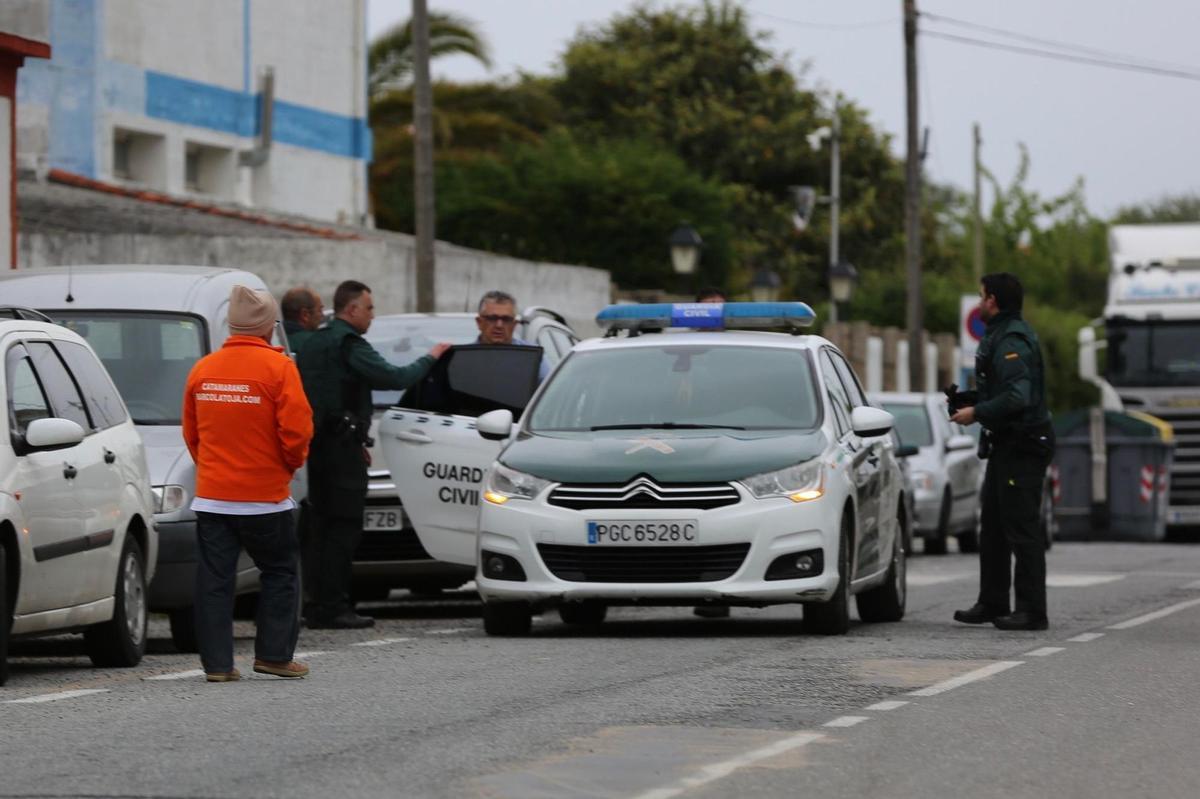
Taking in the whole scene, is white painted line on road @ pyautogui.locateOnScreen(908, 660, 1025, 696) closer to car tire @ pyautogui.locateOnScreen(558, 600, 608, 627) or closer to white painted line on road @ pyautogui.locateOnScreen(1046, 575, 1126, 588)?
car tire @ pyautogui.locateOnScreen(558, 600, 608, 627)

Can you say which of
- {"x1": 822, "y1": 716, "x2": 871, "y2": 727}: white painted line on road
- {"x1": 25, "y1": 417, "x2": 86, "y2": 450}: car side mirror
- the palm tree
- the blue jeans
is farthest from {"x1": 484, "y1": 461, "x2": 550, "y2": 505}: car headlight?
the palm tree

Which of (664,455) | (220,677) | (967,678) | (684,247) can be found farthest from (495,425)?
(684,247)

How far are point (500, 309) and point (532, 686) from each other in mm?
5475

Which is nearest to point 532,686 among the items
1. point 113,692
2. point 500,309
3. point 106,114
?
point 113,692

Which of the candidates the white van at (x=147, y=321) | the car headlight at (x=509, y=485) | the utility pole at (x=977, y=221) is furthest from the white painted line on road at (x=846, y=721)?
the utility pole at (x=977, y=221)

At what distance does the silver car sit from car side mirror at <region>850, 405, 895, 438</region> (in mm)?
11283

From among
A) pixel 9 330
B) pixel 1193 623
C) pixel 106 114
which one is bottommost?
pixel 1193 623

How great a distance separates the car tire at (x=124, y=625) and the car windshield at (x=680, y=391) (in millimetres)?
2666

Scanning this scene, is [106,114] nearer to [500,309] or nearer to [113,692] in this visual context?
[500,309]

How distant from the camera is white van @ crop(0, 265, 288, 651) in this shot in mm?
13703

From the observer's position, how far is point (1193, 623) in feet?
50.1

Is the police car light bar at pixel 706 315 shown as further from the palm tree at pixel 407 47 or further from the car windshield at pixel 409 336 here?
the palm tree at pixel 407 47

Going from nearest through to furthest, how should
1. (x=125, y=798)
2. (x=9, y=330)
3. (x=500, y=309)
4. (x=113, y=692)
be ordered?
1. (x=125, y=798)
2. (x=113, y=692)
3. (x=9, y=330)
4. (x=500, y=309)

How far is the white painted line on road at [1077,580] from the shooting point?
782 inches
